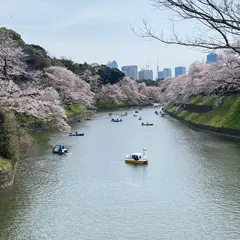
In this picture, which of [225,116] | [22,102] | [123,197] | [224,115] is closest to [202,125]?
[224,115]

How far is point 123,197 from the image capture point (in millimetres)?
14703

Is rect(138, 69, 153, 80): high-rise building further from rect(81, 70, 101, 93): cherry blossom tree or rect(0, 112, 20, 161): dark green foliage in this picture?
rect(0, 112, 20, 161): dark green foliage

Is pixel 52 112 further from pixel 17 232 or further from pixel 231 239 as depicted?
pixel 231 239

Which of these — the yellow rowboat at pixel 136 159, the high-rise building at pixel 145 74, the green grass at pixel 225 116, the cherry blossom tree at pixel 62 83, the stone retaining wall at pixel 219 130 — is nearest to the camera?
the yellow rowboat at pixel 136 159

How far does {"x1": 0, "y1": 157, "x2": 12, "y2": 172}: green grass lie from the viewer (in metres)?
15.9

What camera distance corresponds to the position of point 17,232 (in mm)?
Result: 11602

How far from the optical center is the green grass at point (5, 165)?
52.0 ft

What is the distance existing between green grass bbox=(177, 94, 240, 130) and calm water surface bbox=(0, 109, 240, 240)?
8.76 m

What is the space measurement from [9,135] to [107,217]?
22.7 ft

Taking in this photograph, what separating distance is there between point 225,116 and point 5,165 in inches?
973

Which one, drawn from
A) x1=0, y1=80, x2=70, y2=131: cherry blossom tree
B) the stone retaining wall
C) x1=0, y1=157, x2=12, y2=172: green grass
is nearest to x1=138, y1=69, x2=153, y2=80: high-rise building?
the stone retaining wall

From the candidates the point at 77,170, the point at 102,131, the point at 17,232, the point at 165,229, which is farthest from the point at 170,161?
the point at 102,131

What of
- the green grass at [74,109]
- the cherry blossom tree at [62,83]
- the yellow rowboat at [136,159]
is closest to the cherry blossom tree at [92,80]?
the green grass at [74,109]

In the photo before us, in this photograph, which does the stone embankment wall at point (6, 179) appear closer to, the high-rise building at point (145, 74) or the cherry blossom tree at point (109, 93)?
the cherry blossom tree at point (109, 93)
